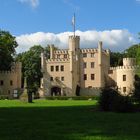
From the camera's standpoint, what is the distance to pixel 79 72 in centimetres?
9038

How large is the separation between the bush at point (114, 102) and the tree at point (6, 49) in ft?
191

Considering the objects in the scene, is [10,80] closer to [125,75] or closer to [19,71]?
[19,71]

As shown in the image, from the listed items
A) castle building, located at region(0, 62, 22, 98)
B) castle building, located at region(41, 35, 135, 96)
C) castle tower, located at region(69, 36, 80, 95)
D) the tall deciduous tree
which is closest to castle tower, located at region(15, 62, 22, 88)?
castle building, located at region(0, 62, 22, 98)

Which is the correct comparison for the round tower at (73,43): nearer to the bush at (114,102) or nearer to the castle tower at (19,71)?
the castle tower at (19,71)

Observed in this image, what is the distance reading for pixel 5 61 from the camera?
89.2 metres

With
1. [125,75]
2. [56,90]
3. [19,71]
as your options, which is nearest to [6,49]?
[19,71]

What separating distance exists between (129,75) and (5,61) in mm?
24500

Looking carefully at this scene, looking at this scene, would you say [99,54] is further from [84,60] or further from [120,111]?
[120,111]

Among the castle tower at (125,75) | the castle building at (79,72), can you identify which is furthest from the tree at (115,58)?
the castle tower at (125,75)

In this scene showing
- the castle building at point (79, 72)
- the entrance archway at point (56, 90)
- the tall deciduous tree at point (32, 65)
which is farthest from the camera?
the tall deciduous tree at point (32, 65)

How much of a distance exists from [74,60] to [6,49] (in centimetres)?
1343

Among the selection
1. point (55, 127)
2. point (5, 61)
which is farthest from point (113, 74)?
point (55, 127)

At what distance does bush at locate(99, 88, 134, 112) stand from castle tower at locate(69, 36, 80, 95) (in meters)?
58.0

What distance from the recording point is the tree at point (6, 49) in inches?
3388
